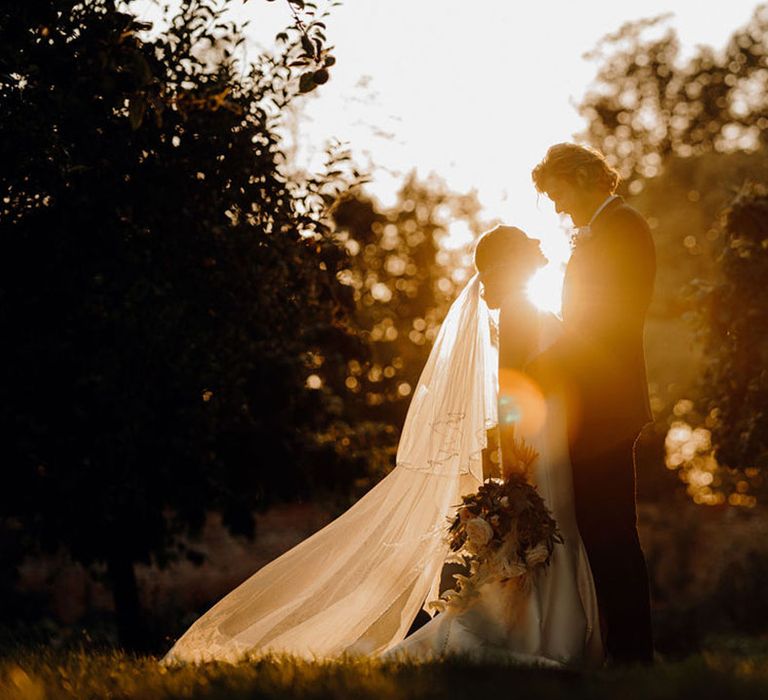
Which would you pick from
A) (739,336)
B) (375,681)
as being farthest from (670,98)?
(375,681)

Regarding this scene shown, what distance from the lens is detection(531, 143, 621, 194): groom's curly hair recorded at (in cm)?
584

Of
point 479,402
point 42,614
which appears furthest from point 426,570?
point 42,614

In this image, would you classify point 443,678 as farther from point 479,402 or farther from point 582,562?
point 479,402

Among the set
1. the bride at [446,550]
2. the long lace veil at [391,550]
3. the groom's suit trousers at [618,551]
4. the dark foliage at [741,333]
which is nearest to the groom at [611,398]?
the groom's suit trousers at [618,551]

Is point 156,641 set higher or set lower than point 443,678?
lower

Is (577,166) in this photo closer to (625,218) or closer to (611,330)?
(625,218)

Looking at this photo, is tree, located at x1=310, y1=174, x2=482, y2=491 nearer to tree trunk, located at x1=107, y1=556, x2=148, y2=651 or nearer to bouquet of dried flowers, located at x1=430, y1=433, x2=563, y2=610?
Answer: tree trunk, located at x1=107, y1=556, x2=148, y2=651

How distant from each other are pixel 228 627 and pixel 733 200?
1010 centimetres

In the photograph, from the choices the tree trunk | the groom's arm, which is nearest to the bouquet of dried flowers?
the groom's arm

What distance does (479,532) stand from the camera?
6.11 metres

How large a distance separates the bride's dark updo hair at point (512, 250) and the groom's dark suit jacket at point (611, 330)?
0.68 m

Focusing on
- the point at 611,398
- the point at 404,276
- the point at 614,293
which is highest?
the point at 404,276

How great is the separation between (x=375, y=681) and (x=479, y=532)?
1.51 meters

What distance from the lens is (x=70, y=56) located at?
764 centimetres
